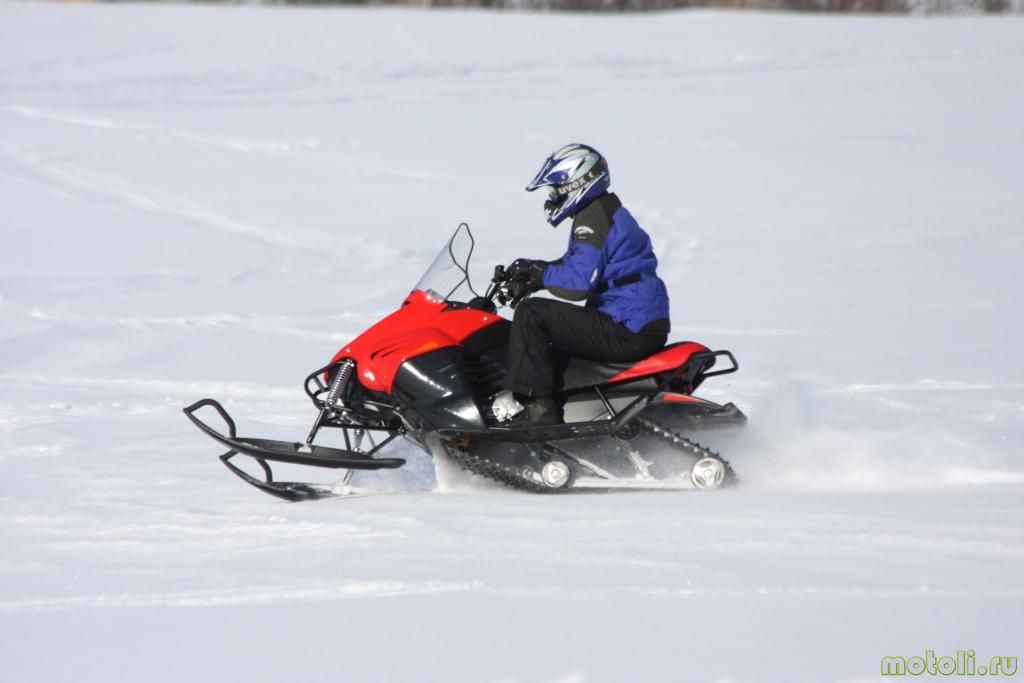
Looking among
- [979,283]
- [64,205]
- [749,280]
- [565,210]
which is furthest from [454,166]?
[565,210]

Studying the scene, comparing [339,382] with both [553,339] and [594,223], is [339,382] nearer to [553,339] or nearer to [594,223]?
[553,339]

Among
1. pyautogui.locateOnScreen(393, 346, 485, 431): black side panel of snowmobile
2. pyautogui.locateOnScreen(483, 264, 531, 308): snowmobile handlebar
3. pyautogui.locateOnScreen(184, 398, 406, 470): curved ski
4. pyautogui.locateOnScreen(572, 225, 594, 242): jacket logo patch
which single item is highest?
pyautogui.locateOnScreen(572, 225, 594, 242): jacket logo patch

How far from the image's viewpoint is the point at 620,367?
15.1 ft

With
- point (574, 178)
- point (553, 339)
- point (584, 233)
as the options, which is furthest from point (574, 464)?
point (574, 178)

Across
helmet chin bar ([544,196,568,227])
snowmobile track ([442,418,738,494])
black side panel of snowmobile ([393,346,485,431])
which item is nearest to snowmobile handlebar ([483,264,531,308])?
helmet chin bar ([544,196,568,227])

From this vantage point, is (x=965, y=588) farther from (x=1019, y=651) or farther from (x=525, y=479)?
(x=525, y=479)

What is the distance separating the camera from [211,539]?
4.10m

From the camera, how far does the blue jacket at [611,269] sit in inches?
178

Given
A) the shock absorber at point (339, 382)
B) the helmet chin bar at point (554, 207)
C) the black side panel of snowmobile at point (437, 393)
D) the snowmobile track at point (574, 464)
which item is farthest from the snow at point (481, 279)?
the helmet chin bar at point (554, 207)

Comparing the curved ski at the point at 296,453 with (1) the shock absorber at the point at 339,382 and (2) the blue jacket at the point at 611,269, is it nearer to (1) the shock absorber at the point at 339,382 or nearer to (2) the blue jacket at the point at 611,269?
(1) the shock absorber at the point at 339,382

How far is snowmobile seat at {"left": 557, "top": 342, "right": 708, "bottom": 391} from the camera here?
4.57m

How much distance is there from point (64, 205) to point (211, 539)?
30.1ft

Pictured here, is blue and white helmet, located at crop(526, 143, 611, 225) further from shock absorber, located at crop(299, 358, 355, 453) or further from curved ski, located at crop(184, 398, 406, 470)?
curved ski, located at crop(184, 398, 406, 470)

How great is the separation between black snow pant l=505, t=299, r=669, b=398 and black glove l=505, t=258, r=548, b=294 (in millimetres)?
98
